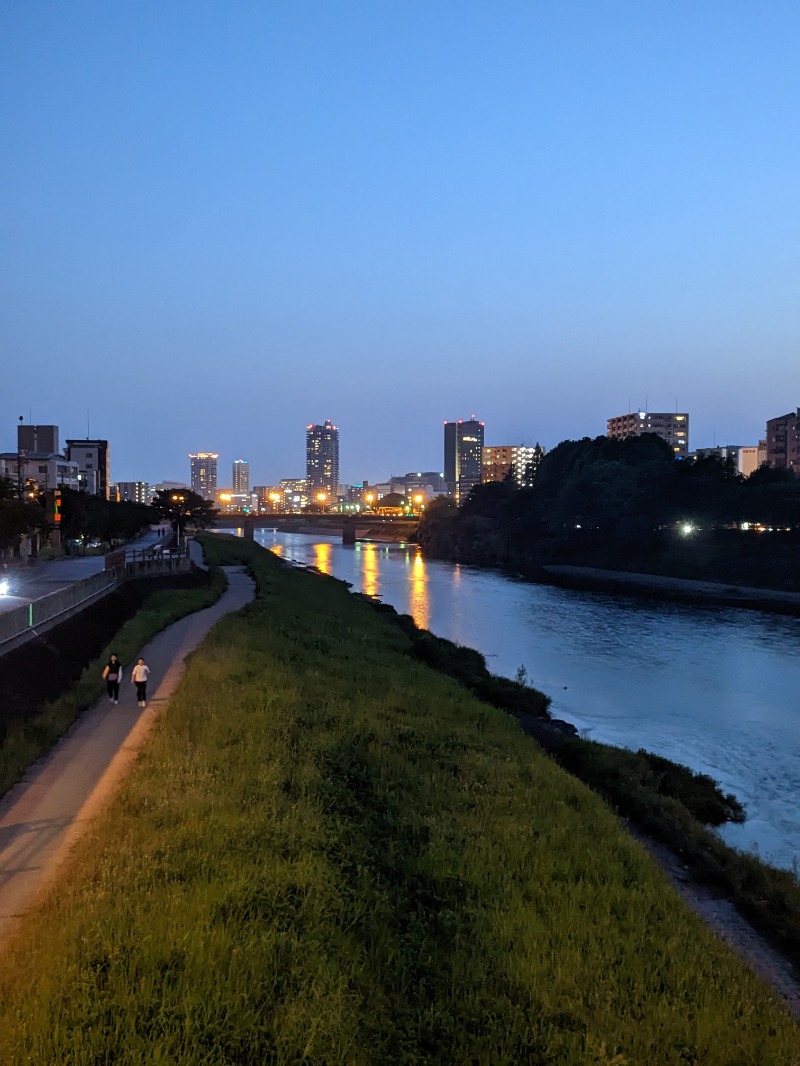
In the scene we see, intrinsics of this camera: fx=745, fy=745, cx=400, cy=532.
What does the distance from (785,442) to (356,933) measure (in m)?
160

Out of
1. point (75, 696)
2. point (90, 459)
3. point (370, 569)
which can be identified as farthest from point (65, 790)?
point (90, 459)

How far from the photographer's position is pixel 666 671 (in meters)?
37.5

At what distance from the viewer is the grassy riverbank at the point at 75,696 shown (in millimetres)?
15148

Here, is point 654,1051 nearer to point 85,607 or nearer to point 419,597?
point 85,607

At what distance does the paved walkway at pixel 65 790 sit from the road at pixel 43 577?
23.2 ft

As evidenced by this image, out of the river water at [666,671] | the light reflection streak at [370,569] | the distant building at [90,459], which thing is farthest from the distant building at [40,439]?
the river water at [666,671]

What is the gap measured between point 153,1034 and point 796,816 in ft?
57.6

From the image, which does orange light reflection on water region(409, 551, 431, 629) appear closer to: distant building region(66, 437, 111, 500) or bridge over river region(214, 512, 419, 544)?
bridge over river region(214, 512, 419, 544)

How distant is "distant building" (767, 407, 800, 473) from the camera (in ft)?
470

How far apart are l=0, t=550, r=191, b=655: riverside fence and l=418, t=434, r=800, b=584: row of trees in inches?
2480

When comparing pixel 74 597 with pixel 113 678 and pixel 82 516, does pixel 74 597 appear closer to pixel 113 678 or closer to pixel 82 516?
pixel 113 678

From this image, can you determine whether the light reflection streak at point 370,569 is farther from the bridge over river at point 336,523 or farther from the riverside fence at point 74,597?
the riverside fence at point 74,597

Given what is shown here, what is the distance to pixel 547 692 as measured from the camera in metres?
33.0

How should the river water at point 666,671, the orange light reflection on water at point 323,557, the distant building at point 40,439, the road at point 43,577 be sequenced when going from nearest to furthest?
the river water at point 666,671
the road at point 43,577
the orange light reflection on water at point 323,557
the distant building at point 40,439
